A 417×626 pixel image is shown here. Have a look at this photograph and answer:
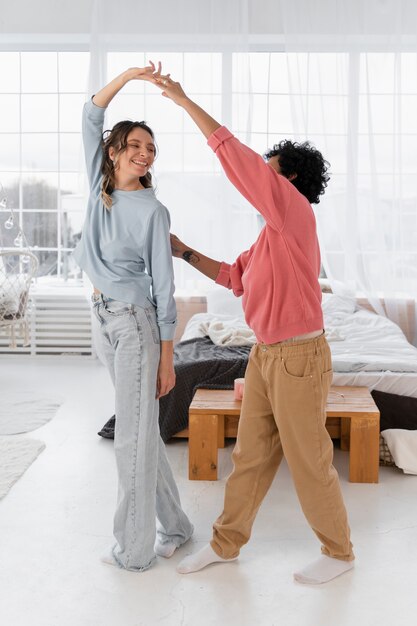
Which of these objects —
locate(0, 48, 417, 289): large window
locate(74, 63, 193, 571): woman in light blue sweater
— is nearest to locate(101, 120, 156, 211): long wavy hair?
locate(74, 63, 193, 571): woman in light blue sweater

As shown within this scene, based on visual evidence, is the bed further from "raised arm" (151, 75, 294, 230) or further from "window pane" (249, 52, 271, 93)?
"window pane" (249, 52, 271, 93)

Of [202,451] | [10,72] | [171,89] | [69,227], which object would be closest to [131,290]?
[171,89]

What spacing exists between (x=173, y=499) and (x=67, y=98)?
4.66m

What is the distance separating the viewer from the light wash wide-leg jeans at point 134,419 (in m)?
2.47

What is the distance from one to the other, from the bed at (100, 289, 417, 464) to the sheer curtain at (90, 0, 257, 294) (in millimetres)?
1459

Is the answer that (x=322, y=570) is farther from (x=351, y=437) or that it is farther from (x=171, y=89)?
(x=171, y=89)

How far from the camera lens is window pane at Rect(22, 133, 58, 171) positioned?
6.67 m

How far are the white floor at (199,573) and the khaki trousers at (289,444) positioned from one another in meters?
0.16

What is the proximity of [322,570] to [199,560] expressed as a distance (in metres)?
0.39

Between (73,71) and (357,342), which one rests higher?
(73,71)

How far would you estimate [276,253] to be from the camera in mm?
2375

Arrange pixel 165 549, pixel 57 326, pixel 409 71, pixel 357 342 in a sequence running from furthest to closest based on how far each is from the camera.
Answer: pixel 57 326 → pixel 409 71 → pixel 357 342 → pixel 165 549

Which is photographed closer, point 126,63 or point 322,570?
point 322,570

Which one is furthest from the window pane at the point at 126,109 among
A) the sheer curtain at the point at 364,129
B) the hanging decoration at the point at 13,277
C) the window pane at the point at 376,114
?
the window pane at the point at 376,114
